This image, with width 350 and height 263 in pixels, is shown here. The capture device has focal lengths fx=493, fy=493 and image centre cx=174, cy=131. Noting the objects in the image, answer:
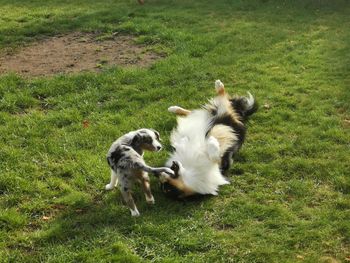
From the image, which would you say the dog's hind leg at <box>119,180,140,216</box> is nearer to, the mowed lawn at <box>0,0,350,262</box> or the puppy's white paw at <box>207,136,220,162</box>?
the mowed lawn at <box>0,0,350,262</box>

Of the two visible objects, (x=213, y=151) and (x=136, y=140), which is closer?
(x=136, y=140)

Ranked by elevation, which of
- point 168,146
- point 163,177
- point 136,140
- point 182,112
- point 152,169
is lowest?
point 168,146

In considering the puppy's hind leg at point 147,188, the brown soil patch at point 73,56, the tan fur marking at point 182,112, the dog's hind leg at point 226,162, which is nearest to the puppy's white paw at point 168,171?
the puppy's hind leg at point 147,188

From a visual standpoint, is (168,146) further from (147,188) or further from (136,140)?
(147,188)

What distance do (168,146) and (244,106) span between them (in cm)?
127

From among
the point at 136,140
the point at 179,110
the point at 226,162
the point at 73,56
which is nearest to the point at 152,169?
the point at 136,140

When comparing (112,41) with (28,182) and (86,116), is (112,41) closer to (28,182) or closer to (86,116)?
(86,116)

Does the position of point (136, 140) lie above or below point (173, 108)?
above

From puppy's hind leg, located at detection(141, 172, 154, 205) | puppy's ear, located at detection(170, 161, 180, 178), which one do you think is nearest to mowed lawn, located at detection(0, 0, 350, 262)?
puppy's hind leg, located at detection(141, 172, 154, 205)

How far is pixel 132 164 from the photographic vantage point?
500 centimetres

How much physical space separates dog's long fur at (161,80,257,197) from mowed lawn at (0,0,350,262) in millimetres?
186

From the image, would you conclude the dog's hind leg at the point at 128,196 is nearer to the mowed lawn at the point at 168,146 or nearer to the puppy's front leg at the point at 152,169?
the mowed lawn at the point at 168,146

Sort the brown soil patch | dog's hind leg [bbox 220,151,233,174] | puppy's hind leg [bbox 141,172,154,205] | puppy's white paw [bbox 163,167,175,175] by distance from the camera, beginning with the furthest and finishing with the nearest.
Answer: the brown soil patch
dog's hind leg [bbox 220,151,233,174]
puppy's hind leg [bbox 141,172,154,205]
puppy's white paw [bbox 163,167,175,175]

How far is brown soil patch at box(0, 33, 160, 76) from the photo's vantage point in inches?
349
